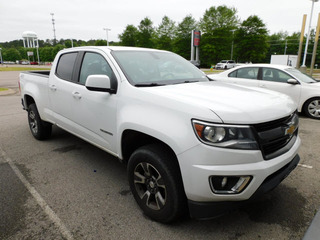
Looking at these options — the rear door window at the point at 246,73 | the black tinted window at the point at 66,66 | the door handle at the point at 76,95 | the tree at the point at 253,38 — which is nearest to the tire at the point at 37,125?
the black tinted window at the point at 66,66

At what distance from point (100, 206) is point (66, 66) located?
2355mm

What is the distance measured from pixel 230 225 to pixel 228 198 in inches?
25.0

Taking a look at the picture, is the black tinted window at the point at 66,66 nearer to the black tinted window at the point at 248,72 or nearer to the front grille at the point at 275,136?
the front grille at the point at 275,136

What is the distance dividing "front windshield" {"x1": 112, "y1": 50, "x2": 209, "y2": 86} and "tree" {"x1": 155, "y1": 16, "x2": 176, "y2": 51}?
57.3 m

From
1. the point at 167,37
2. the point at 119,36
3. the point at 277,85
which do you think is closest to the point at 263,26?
the point at 167,37

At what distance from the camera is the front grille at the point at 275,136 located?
2.00m

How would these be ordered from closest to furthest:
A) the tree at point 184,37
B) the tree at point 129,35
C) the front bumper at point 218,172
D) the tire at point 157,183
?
the front bumper at point 218,172 < the tire at point 157,183 < the tree at point 184,37 < the tree at point 129,35

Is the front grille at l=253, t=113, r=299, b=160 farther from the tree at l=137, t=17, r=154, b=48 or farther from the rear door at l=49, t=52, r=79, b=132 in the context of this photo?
the tree at l=137, t=17, r=154, b=48

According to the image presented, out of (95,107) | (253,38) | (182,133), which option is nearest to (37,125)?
(95,107)

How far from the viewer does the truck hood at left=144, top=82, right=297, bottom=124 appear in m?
1.93

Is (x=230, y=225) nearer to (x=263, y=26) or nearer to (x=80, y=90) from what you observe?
(x=80, y=90)

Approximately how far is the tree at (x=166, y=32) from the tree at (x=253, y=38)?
607 inches

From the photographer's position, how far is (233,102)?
2.13 m

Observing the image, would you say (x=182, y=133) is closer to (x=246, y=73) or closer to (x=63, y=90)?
(x=63, y=90)
